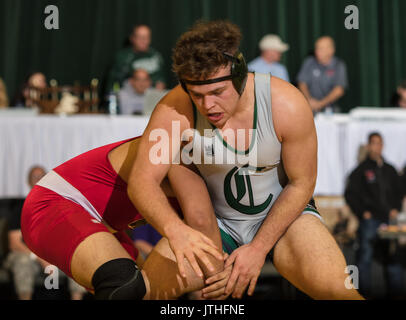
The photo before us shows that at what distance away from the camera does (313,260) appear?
7.48 feet

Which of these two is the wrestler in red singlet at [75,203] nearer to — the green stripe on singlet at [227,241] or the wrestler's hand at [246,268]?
the green stripe on singlet at [227,241]

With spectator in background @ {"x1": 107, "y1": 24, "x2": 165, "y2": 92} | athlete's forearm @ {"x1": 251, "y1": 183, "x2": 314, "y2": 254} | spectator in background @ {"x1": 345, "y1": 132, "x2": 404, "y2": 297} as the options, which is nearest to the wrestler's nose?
athlete's forearm @ {"x1": 251, "y1": 183, "x2": 314, "y2": 254}

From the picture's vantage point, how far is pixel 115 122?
5.20 metres

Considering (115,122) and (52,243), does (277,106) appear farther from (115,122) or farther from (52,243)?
(115,122)

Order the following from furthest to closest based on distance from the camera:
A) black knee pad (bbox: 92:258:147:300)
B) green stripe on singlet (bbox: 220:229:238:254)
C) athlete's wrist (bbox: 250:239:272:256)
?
1. green stripe on singlet (bbox: 220:229:238:254)
2. athlete's wrist (bbox: 250:239:272:256)
3. black knee pad (bbox: 92:258:147:300)

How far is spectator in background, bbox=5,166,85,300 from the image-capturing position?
4.62 meters

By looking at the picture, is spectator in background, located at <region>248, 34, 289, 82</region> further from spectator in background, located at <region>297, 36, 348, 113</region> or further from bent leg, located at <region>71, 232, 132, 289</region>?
bent leg, located at <region>71, 232, 132, 289</region>

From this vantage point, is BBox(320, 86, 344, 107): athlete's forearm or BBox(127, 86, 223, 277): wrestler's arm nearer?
BBox(127, 86, 223, 277): wrestler's arm

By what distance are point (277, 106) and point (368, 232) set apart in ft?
10.6

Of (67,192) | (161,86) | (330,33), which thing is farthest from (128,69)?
(67,192)

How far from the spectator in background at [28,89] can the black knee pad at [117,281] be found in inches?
162

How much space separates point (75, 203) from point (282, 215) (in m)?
0.85

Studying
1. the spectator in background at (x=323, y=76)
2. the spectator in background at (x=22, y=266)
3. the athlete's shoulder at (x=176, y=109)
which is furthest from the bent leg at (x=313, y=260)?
the spectator in background at (x=323, y=76)

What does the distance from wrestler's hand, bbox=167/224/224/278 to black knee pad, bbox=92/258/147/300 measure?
0.86ft
